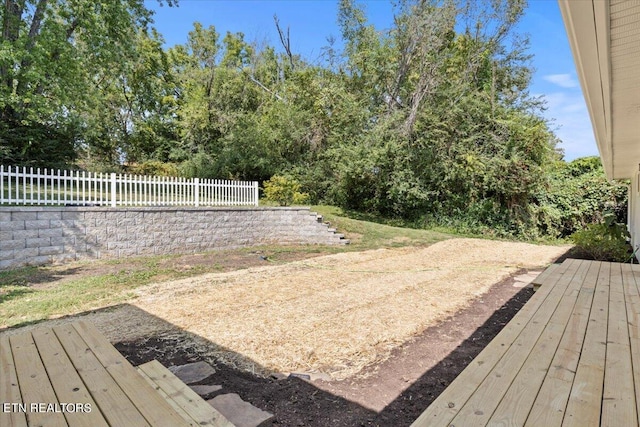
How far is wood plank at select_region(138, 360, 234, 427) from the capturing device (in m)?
1.43

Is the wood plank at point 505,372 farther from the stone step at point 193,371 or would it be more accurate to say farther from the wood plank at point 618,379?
the stone step at point 193,371

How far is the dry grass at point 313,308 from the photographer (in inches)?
120

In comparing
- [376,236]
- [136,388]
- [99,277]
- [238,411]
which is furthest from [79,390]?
[376,236]

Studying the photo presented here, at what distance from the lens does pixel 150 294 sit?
4754 mm

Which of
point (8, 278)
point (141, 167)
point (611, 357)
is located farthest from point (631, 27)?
point (141, 167)

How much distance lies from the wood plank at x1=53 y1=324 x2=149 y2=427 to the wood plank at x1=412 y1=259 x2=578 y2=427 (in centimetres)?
107

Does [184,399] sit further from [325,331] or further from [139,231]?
[139,231]

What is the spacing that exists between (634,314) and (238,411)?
3.01 metres

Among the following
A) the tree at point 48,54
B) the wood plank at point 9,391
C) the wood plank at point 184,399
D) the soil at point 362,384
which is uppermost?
the tree at point 48,54

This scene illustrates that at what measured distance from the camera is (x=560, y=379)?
1610 mm

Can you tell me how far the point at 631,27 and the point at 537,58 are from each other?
46.5 ft

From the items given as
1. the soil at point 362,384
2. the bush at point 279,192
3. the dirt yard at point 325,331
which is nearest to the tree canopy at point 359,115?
the bush at point 279,192

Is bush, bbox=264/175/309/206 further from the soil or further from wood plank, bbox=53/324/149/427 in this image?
wood plank, bbox=53/324/149/427

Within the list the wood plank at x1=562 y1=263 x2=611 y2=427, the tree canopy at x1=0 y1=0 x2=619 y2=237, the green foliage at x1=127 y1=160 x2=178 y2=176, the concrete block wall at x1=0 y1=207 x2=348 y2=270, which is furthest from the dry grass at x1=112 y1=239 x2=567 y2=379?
the green foliage at x1=127 y1=160 x2=178 y2=176
